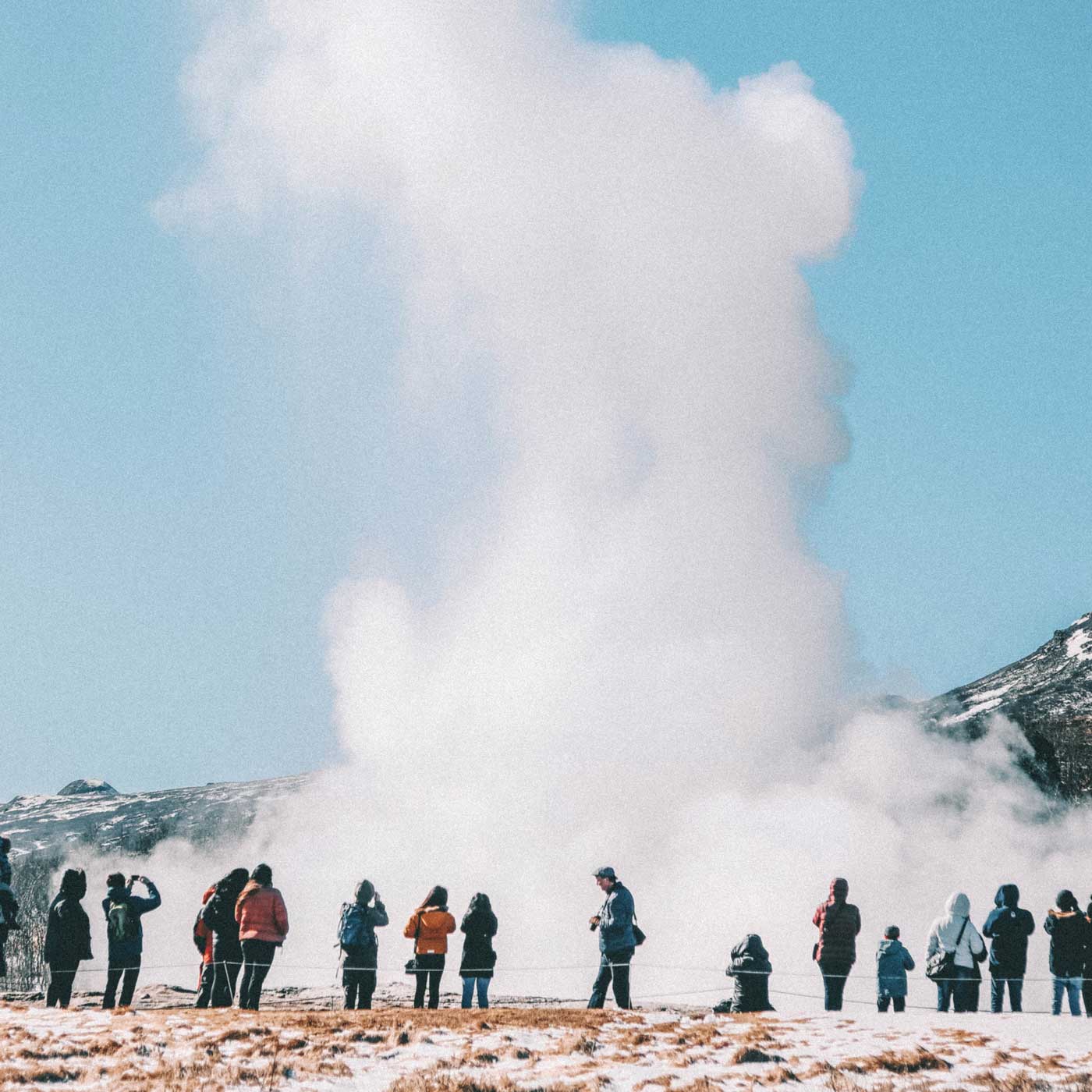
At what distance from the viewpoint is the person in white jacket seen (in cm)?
2247

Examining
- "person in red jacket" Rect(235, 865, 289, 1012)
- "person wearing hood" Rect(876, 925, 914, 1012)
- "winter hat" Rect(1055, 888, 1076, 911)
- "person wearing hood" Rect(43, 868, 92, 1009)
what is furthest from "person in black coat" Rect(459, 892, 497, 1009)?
"winter hat" Rect(1055, 888, 1076, 911)

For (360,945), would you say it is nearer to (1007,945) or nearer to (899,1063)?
(899,1063)

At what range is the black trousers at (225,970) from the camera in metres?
22.8

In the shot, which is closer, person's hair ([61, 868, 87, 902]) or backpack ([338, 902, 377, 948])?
person's hair ([61, 868, 87, 902])

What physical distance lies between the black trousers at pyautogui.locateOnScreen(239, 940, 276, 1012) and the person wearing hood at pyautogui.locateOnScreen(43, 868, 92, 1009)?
268cm

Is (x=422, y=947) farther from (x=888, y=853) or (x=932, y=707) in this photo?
(x=932, y=707)

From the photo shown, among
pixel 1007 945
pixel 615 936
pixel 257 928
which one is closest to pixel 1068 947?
pixel 1007 945

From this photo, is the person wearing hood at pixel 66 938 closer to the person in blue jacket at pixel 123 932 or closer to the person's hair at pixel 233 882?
the person in blue jacket at pixel 123 932

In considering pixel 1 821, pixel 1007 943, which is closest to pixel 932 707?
pixel 1 821

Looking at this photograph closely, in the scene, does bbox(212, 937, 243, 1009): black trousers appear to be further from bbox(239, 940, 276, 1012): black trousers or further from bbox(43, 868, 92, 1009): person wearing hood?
bbox(43, 868, 92, 1009): person wearing hood

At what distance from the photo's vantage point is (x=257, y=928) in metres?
21.7

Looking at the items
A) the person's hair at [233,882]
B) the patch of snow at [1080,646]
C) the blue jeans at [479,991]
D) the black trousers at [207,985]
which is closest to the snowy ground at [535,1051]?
the black trousers at [207,985]

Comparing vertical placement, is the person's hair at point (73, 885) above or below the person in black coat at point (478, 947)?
above

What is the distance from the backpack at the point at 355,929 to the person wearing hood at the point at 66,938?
426 cm
